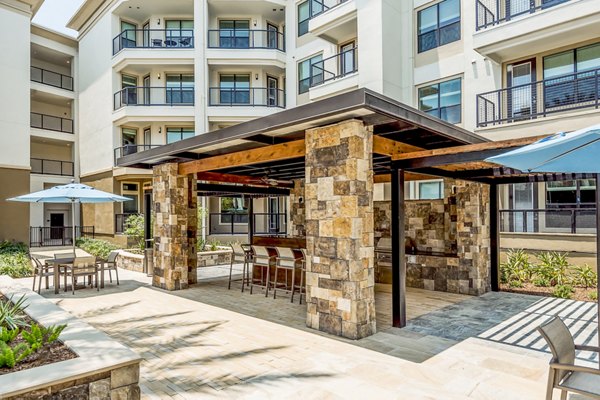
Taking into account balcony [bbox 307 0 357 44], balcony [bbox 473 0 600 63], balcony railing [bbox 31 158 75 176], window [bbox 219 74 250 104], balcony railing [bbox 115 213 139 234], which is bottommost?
balcony railing [bbox 115 213 139 234]

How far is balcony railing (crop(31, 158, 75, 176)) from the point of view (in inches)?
857

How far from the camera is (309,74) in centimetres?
1769

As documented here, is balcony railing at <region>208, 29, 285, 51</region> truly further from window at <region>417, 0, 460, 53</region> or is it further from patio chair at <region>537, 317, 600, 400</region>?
patio chair at <region>537, 317, 600, 400</region>

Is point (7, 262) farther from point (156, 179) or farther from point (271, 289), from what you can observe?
point (271, 289)

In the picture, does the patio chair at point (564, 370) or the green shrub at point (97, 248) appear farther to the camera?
the green shrub at point (97, 248)

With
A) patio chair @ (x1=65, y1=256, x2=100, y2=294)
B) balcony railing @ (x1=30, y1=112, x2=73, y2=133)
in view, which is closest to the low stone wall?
patio chair @ (x1=65, y1=256, x2=100, y2=294)

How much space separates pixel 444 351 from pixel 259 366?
2.36 m

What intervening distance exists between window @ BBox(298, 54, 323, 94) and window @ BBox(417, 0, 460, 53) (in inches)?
179

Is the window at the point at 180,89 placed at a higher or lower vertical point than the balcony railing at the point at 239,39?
lower

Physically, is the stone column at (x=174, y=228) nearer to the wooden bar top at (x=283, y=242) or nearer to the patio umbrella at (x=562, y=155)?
the wooden bar top at (x=283, y=242)

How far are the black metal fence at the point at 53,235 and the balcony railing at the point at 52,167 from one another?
3367mm

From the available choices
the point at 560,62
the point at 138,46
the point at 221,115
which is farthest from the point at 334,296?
the point at 138,46

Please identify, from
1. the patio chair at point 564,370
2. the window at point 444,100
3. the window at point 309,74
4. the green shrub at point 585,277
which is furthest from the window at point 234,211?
the patio chair at point 564,370

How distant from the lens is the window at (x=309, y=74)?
1684 centimetres
